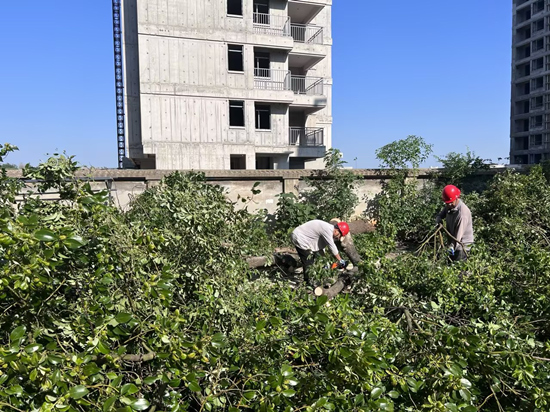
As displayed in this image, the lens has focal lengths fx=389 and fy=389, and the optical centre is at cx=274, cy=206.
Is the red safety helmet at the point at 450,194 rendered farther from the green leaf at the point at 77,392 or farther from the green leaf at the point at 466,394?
the green leaf at the point at 77,392

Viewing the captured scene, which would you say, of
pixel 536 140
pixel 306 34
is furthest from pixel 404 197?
pixel 536 140

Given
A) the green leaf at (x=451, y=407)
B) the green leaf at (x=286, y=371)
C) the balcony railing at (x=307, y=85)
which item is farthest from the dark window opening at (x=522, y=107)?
the green leaf at (x=286, y=371)

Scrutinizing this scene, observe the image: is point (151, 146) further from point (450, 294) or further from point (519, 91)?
point (519, 91)

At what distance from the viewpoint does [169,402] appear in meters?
2.14

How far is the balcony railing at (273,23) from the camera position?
20094 millimetres

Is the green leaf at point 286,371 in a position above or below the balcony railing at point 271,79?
below

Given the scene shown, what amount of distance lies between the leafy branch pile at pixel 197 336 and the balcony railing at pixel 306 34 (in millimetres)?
21647

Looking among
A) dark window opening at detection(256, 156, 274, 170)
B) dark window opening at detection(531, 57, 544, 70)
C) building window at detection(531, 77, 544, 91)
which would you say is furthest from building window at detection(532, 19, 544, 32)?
dark window opening at detection(256, 156, 274, 170)

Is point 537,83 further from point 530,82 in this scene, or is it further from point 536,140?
point 536,140

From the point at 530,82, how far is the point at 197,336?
5245 centimetres

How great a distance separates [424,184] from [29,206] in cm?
1099

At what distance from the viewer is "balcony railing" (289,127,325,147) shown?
924 inches

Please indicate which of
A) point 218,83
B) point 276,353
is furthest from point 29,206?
point 218,83

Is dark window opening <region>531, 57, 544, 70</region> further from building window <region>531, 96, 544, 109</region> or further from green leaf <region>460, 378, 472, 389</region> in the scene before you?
green leaf <region>460, 378, 472, 389</region>
